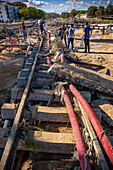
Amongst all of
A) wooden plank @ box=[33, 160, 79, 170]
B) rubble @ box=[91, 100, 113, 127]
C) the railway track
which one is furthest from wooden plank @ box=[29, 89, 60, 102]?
wooden plank @ box=[33, 160, 79, 170]

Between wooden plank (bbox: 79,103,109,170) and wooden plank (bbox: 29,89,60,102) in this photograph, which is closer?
wooden plank (bbox: 79,103,109,170)

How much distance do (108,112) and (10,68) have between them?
5.96 m

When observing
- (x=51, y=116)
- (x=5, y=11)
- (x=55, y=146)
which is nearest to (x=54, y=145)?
(x=55, y=146)

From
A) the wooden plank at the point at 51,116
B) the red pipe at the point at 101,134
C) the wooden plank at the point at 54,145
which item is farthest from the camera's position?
the wooden plank at the point at 51,116

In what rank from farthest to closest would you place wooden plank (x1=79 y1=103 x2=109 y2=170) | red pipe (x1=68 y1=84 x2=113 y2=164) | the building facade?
the building facade → red pipe (x1=68 y1=84 x2=113 y2=164) → wooden plank (x1=79 y1=103 x2=109 y2=170)

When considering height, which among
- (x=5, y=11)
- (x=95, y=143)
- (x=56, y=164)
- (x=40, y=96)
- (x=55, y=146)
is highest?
(x=5, y=11)

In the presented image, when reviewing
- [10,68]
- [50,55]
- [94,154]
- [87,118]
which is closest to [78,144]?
[94,154]

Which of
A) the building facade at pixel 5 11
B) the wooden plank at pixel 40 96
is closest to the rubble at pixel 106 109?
the wooden plank at pixel 40 96

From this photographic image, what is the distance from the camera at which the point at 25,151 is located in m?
2.21

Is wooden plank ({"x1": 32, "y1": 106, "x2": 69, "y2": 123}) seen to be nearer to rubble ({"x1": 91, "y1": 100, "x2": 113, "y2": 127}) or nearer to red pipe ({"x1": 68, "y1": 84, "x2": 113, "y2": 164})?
red pipe ({"x1": 68, "y1": 84, "x2": 113, "y2": 164})

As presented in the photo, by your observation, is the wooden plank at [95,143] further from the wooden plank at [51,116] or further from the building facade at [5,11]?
the building facade at [5,11]

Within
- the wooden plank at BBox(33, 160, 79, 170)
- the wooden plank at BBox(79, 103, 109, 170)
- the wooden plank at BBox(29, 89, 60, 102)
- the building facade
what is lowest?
the wooden plank at BBox(33, 160, 79, 170)

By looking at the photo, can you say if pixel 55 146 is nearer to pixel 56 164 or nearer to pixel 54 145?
pixel 54 145

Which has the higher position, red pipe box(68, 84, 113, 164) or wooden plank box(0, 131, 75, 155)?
red pipe box(68, 84, 113, 164)
